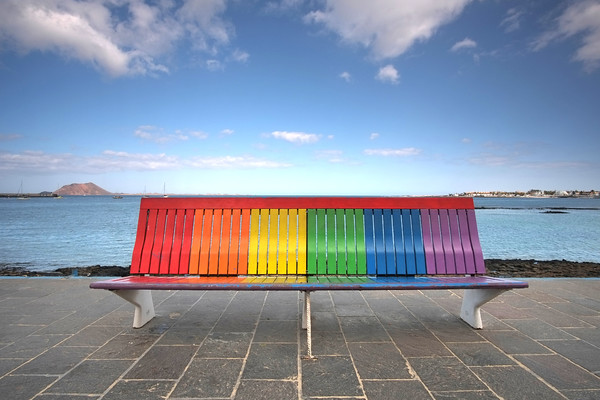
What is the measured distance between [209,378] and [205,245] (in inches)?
62.7

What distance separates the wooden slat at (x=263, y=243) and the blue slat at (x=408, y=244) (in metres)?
1.67

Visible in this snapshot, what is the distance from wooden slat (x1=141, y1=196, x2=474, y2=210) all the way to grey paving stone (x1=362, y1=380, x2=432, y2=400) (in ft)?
6.49

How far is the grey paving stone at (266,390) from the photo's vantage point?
2.41m

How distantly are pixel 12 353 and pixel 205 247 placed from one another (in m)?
2.00

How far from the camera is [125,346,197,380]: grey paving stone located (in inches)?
107

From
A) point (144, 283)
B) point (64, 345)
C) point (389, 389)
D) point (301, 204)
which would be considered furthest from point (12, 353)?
point (389, 389)

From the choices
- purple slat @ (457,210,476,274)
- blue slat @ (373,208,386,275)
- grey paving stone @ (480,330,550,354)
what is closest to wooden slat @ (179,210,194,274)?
blue slat @ (373,208,386,275)

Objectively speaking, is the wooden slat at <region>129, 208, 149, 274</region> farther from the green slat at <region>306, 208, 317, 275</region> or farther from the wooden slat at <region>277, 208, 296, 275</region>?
the green slat at <region>306, 208, 317, 275</region>

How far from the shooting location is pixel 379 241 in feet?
12.9

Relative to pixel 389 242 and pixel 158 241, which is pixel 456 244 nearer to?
pixel 389 242

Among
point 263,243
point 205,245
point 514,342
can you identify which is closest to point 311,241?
point 263,243

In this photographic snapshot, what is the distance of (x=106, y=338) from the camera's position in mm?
3455

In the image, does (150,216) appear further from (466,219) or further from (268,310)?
(466,219)

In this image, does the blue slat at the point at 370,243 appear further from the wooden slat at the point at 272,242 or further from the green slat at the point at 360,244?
the wooden slat at the point at 272,242
